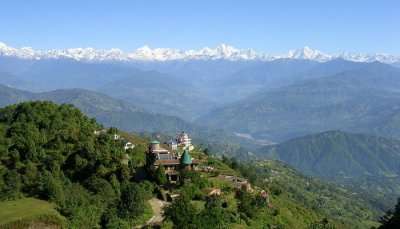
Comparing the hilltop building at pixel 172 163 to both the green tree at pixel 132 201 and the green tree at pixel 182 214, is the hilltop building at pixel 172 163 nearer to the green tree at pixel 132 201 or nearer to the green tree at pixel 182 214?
the green tree at pixel 132 201

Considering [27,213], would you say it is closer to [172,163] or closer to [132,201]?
[132,201]

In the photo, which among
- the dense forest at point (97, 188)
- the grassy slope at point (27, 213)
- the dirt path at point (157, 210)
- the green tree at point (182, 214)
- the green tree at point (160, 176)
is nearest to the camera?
the grassy slope at point (27, 213)

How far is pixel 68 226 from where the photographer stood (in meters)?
54.5

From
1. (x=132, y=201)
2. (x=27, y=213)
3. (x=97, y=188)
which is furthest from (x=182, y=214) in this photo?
(x=27, y=213)

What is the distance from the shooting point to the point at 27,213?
55812 millimetres

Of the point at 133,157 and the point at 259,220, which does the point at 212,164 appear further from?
the point at 259,220

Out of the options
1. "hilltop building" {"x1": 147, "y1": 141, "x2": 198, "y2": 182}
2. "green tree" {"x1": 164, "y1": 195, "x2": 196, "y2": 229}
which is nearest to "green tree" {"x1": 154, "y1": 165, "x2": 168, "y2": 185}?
"hilltop building" {"x1": 147, "y1": 141, "x2": 198, "y2": 182}

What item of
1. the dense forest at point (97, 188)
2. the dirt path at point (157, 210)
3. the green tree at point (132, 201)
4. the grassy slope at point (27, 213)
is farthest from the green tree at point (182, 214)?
the grassy slope at point (27, 213)

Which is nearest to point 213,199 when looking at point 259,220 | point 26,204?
point 259,220

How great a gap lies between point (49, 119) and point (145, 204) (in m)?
31.7

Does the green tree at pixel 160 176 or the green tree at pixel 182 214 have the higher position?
the green tree at pixel 160 176

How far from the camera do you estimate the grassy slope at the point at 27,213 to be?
53.3 m

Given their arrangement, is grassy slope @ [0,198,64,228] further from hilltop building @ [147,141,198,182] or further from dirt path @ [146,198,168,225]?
hilltop building @ [147,141,198,182]

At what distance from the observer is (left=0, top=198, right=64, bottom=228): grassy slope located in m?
53.3
